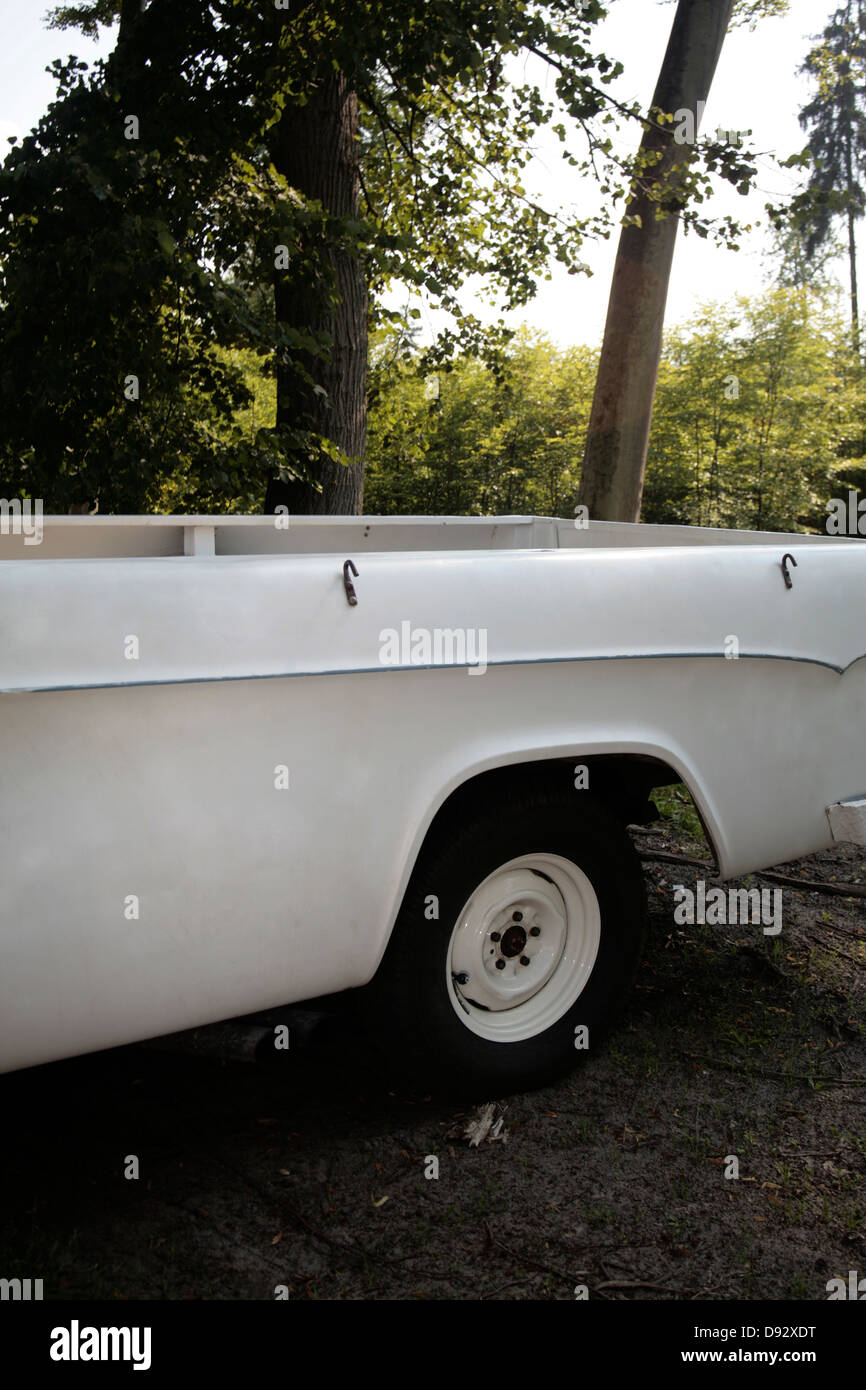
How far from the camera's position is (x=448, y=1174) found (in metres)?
2.55

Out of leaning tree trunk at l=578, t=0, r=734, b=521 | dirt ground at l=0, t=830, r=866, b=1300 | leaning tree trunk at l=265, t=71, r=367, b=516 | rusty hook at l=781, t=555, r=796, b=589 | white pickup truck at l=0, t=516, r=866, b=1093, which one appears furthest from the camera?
leaning tree trunk at l=578, t=0, r=734, b=521

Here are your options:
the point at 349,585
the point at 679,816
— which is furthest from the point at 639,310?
the point at 349,585

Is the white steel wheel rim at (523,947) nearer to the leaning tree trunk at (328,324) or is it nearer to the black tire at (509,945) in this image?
the black tire at (509,945)

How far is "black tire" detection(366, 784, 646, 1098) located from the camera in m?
2.57

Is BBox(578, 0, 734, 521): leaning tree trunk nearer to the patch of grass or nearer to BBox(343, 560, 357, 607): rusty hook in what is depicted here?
the patch of grass

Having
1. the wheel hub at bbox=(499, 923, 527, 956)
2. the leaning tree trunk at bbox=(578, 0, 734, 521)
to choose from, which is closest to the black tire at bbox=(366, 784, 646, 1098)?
the wheel hub at bbox=(499, 923, 527, 956)

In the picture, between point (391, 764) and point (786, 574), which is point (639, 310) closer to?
point (786, 574)

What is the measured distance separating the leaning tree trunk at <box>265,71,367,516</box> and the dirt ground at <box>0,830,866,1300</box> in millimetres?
4553

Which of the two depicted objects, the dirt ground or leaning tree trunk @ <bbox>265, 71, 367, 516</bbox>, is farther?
leaning tree trunk @ <bbox>265, 71, 367, 516</bbox>

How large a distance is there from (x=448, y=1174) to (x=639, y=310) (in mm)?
8097

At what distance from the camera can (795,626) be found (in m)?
2.99

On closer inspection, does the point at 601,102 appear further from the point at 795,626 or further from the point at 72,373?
the point at 795,626

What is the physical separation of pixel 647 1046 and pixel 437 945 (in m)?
0.98
